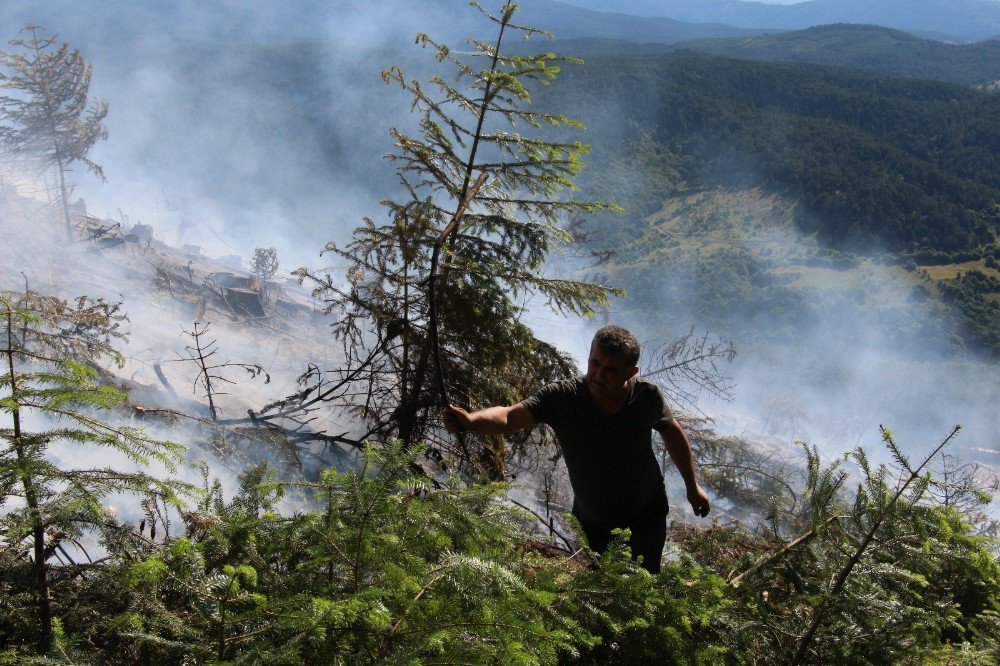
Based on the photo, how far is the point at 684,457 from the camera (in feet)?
11.5

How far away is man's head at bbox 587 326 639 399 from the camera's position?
3.01 m

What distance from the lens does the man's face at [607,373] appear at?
119 inches

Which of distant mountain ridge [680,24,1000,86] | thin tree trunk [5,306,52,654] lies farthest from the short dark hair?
distant mountain ridge [680,24,1000,86]

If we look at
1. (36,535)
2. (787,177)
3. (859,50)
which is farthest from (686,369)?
(859,50)

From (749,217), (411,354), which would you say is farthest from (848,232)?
(411,354)

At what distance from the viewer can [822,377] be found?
2845 centimetres

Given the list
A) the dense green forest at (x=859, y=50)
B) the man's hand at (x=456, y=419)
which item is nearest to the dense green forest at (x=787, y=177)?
the dense green forest at (x=859, y=50)

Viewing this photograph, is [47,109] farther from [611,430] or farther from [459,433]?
[611,430]

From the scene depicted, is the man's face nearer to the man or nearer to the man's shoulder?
the man

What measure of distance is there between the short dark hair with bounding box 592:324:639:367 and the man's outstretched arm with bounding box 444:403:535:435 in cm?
55

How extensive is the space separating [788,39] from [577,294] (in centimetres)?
9022

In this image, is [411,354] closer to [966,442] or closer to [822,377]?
[822,377]

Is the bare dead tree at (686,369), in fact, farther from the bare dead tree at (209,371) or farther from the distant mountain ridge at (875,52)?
the distant mountain ridge at (875,52)

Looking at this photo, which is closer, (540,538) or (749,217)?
(540,538)
